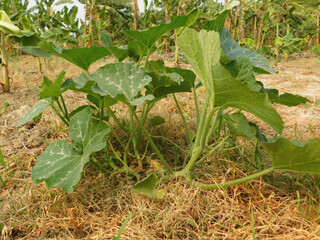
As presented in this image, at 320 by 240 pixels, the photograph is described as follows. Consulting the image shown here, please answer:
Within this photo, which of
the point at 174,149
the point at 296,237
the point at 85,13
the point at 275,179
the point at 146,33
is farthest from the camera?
the point at 85,13

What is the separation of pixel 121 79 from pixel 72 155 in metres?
0.28

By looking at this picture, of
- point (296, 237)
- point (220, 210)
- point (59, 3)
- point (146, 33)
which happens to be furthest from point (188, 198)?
point (59, 3)

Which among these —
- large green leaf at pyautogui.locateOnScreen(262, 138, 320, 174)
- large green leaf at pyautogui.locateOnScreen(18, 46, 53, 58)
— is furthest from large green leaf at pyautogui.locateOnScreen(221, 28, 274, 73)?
large green leaf at pyautogui.locateOnScreen(18, 46, 53, 58)

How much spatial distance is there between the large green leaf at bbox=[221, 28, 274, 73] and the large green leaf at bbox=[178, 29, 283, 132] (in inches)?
7.1

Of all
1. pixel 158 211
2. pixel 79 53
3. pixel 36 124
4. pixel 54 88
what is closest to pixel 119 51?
pixel 79 53

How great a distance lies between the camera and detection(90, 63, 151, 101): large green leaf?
25.9 inches

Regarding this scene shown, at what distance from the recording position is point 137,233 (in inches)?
26.5

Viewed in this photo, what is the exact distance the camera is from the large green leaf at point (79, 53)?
0.71 m

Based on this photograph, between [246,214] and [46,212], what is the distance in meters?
0.63

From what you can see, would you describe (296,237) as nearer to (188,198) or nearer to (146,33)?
(188,198)

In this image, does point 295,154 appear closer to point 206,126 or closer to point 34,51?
point 206,126

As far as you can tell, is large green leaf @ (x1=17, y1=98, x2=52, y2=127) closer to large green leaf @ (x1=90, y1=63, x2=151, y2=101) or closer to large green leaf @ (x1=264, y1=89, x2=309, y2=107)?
large green leaf @ (x1=90, y1=63, x2=151, y2=101)

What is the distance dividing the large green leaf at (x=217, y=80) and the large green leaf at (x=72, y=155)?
33 cm

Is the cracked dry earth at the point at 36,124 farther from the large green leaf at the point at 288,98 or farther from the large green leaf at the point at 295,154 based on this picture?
the large green leaf at the point at 295,154
